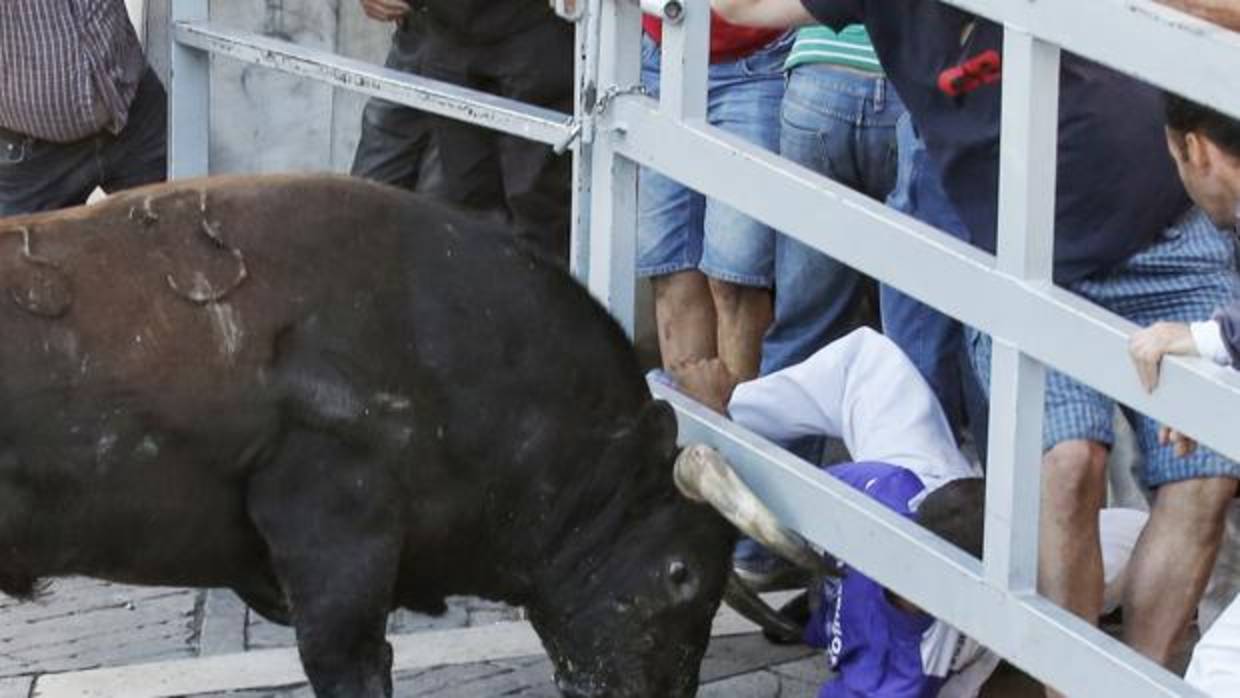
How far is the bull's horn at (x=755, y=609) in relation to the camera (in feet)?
18.2

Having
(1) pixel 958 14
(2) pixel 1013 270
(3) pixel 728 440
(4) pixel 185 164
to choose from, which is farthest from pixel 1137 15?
(4) pixel 185 164

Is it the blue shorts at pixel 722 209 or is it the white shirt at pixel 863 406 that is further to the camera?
the blue shorts at pixel 722 209

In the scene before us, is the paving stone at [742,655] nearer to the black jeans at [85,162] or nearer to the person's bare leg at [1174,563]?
the person's bare leg at [1174,563]

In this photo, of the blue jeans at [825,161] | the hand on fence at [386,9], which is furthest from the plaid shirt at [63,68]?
the blue jeans at [825,161]

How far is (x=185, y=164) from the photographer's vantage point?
23.7 feet

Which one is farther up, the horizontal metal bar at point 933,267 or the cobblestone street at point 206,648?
the horizontal metal bar at point 933,267

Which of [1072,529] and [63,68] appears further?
[63,68]

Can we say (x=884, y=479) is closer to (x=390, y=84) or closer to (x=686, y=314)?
(x=686, y=314)

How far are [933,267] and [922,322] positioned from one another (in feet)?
4.46

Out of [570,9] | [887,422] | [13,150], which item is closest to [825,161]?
[887,422]

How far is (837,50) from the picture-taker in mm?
6273

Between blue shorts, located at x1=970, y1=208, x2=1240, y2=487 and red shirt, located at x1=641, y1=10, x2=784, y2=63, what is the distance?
1.57 meters

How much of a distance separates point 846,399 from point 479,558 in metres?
0.88

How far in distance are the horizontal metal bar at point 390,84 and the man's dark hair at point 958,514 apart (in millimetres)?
1082
